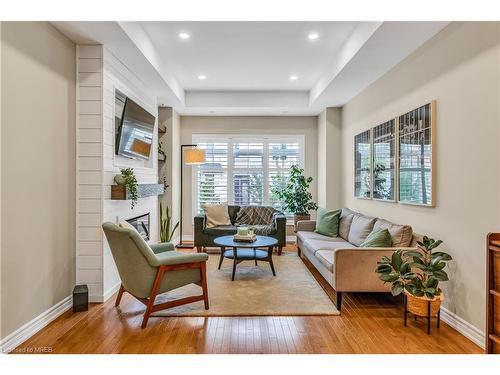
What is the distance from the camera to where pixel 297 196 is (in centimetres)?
660

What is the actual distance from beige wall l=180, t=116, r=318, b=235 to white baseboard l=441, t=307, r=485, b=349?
4254mm

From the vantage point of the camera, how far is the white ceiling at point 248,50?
12.3ft

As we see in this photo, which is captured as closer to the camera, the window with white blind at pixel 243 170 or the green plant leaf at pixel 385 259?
the green plant leaf at pixel 385 259

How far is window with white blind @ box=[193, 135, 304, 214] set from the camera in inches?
286

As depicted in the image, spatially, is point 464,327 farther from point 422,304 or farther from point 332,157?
point 332,157

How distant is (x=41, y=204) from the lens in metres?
2.92

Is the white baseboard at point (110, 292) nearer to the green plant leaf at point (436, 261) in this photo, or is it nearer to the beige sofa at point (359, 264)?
the beige sofa at point (359, 264)

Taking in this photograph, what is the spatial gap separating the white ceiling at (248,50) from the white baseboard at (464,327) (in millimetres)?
2948

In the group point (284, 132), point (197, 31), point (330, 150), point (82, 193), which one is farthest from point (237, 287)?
point (284, 132)

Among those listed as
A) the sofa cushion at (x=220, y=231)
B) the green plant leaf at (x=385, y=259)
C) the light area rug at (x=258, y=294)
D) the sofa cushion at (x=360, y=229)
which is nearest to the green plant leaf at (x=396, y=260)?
the green plant leaf at (x=385, y=259)
